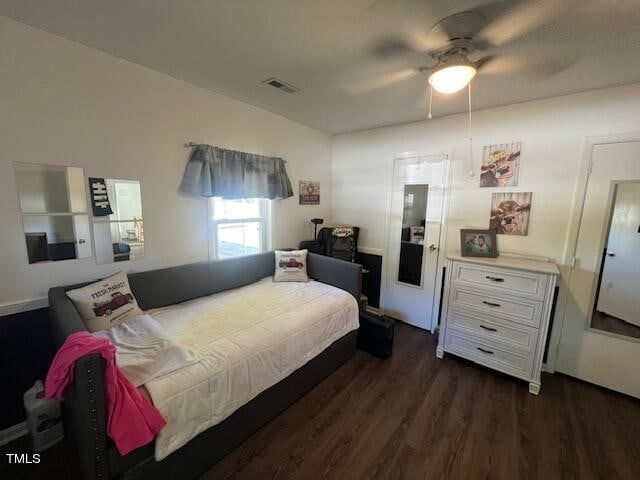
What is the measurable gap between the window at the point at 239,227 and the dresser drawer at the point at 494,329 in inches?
85.7


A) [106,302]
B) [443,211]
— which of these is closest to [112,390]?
[106,302]

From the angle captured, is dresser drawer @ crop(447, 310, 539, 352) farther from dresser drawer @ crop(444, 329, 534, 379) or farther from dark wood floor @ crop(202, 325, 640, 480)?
dark wood floor @ crop(202, 325, 640, 480)

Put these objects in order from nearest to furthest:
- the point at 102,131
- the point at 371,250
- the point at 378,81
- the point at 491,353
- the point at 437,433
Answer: the point at 437,433
the point at 102,131
the point at 378,81
the point at 491,353
the point at 371,250

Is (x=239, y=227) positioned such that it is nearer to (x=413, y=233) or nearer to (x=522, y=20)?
(x=413, y=233)

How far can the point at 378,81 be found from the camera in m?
2.05

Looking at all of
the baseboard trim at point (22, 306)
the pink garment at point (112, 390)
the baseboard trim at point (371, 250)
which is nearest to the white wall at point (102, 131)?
the baseboard trim at point (22, 306)

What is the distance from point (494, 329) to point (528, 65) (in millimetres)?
2024

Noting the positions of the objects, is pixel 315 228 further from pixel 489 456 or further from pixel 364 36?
pixel 489 456

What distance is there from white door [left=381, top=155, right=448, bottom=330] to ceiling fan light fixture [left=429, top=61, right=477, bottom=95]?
139 cm

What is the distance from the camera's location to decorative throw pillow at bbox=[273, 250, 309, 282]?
2812mm

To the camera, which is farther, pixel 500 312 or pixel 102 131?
pixel 500 312

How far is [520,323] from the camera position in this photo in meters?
2.14

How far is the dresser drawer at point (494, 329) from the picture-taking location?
2116 millimetres

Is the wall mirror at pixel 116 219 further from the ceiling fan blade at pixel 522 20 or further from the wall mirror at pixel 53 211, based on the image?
the ceiling fan blade at pixel 522 20
